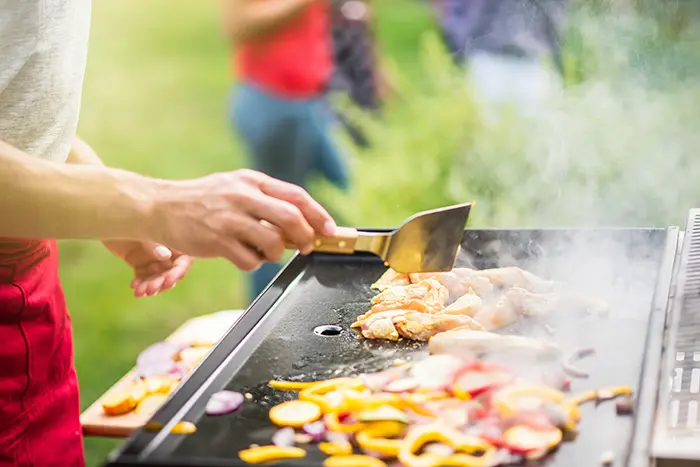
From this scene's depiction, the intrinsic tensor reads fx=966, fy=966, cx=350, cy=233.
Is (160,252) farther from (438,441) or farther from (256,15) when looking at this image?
(256,15)

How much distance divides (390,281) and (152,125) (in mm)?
4199

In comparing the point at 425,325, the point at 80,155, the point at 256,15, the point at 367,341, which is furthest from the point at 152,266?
the point at 256,15

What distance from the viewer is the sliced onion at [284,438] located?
1.60 meters

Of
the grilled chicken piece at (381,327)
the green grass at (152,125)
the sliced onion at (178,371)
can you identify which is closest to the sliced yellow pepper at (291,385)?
the grilled chicken piece at (381,327)

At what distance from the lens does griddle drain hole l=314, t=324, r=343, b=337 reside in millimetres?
2070

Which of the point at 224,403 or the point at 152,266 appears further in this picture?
the point at 152,266

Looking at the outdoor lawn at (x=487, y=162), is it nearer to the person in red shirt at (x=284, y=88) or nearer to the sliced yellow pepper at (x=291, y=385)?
the person in red shirt at (x=284, y=88)

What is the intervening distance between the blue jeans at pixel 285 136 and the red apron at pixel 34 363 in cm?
200

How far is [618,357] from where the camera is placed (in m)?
1.86

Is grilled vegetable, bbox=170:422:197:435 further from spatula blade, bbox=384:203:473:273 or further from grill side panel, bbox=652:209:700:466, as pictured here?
grill side panel, bbox=652:209:700:466

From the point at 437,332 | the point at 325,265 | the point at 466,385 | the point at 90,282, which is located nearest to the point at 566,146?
the point at 325,265

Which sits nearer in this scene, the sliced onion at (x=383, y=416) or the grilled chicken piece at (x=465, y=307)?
the sliced onion at (x=383, y=416)

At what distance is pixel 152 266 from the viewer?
7.41 feet

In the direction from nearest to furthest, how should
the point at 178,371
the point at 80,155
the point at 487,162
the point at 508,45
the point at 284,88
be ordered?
the point at 80,155, the point at 178,371, the point at 487,162, the point at 508,45, the point at 284,88
